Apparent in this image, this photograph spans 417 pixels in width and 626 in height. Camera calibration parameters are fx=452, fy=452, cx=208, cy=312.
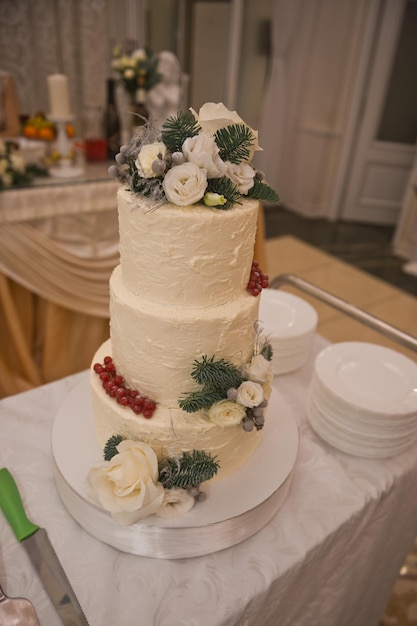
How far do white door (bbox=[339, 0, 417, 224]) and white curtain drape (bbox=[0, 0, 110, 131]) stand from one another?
2.82 meters

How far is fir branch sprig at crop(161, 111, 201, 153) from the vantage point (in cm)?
74

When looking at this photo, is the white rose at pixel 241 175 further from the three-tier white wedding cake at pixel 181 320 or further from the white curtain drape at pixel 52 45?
the white curtain drape at pixel 52 45

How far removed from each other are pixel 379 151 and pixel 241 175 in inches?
202

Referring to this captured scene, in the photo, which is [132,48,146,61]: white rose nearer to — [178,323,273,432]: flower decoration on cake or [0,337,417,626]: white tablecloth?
[0,337,417,626]: white tablecloth

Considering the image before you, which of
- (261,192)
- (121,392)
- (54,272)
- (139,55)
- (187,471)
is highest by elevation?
(139,55)

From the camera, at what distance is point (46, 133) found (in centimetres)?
233

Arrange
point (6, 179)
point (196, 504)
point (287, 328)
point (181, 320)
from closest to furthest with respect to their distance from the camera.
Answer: point (181, 320)
point (196, 504)
point (287, 328)
point (6, 179)

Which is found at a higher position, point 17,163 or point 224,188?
point 224,188

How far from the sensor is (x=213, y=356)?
869 millimetres

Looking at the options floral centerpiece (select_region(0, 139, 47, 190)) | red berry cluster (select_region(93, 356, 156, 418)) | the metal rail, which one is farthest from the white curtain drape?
red berry cluster (select_region(93, 356, 156, 418))

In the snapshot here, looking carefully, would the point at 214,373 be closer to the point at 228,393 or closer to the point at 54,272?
the point at 228,393

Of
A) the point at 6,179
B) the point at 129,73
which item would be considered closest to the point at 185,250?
the point at 6,179

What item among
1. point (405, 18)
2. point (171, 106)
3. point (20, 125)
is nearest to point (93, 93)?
point (20, 125)

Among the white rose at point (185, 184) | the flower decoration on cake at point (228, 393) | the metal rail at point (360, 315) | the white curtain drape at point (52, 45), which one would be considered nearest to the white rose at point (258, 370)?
the flower decoration on cake at point (228, 393)
